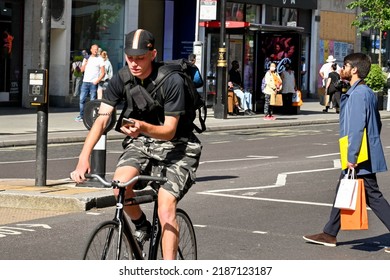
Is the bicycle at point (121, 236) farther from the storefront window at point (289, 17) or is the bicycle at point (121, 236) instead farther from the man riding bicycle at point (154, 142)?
the storefront window at point (289, 17)

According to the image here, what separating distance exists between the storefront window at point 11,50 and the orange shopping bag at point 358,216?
2074 centimetres

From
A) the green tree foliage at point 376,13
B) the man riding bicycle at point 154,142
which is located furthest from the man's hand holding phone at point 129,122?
the green tree foliage at point 376,13

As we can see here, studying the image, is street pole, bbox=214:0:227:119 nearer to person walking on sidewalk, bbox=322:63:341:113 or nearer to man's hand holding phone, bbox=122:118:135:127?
person walking on sidewalk, bbox=322:63:341:113

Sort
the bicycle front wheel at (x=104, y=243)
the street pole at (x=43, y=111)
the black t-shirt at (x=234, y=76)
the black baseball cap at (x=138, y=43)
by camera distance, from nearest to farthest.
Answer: the bicycle front wheel at (x=104, y=243)
the black baseball cap at (x=138, y=43)
the street pole at (x=43, y=111)
the black t-shirt at (x=234, y=76)

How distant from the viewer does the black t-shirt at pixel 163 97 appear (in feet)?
21.5

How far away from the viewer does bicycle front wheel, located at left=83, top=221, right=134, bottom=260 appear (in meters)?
6.05

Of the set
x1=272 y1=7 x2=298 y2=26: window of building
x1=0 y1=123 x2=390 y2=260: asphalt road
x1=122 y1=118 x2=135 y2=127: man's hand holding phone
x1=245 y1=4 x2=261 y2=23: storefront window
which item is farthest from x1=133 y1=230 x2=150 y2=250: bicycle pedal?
x1=272 y1=7 x2=298 y2=26: window of building

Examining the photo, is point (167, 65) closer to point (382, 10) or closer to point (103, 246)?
point (103, 246)

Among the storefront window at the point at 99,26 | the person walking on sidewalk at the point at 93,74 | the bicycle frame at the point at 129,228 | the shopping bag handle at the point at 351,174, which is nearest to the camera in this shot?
the bicycle frame at the point at 129,228

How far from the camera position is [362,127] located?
9.23 m

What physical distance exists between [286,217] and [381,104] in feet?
88.1

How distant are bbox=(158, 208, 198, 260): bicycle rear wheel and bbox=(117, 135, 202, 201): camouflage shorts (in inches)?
13.3

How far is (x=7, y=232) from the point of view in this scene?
990 cm

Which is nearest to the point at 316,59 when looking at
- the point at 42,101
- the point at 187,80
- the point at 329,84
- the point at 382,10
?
the point at 382,10
